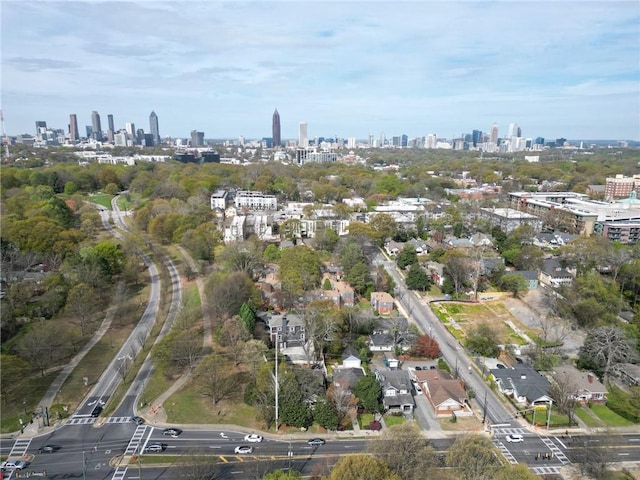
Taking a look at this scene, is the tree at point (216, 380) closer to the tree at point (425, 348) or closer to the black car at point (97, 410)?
the black car at point (97, 410)

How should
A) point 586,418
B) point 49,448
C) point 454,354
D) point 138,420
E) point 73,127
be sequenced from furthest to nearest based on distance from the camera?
point 73,127 < point 454,354 < point 586,418 < point 138,420 < point 49,448

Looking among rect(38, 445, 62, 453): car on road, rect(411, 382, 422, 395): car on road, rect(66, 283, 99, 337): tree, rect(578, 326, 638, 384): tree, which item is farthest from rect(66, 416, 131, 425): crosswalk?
rect(578, 326, 638, 384): tree

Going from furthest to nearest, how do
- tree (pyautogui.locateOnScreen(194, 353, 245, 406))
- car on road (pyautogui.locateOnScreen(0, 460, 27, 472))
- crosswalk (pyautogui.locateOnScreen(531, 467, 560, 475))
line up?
tree (pyautogui.locateOnScreen(194, 353, 245, 406)), crosswalk (pyautogui.locateOnScreen(531, 467, 560, 475)), car on road (pyautogui.locateOnScreen(0, 460, 27, 472))

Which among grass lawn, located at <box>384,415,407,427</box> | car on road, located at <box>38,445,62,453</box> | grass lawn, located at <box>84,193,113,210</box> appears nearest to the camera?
car on road, located at <box>38,445,62,453</box>

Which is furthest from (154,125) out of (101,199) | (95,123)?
(101,199)

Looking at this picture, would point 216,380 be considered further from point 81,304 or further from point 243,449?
point 81,304

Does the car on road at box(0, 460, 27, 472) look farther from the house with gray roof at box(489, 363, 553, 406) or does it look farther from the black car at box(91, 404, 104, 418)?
the house with gray roof at box(489, 363, 553, 406)

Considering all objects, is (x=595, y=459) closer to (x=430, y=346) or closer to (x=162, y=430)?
(x=430, y=346)
